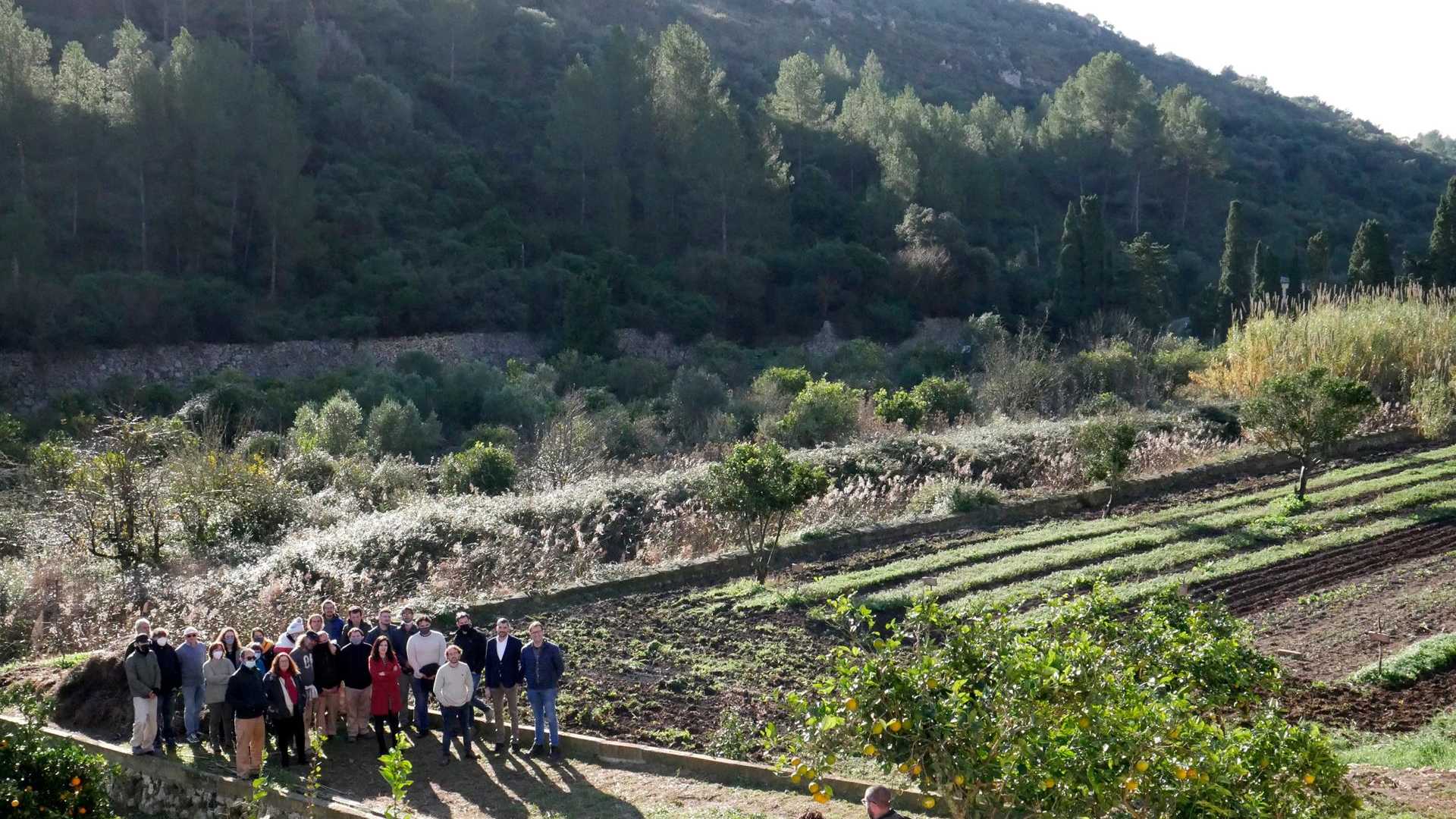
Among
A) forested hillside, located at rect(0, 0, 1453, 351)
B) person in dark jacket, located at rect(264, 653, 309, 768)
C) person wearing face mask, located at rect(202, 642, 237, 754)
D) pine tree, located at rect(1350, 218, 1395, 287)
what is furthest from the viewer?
forested hillside, located at rect(0, 0, 1453, 351)

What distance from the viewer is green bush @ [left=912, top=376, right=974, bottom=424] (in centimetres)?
2983

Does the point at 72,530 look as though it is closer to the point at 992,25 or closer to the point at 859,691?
the point at 859,691

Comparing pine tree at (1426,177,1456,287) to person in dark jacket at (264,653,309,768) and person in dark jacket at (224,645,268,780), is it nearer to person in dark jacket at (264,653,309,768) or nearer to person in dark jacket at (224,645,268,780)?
person in dark jacket at (264,653,309,768)

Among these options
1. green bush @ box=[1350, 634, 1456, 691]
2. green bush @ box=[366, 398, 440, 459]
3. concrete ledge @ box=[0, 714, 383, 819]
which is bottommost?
green bush @ box=[366, 398, 440, 459]

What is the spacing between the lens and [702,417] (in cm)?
3331

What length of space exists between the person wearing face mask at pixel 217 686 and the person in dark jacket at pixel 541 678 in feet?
8.93

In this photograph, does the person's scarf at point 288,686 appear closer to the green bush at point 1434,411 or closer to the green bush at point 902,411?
the green bush at point 902,411

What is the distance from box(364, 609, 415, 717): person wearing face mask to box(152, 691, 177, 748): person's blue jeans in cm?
193

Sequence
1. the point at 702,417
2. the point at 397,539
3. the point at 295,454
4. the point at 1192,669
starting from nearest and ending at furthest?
the point at 1192,669
the point at 397,539
the point at 295,454
the point at 702,417

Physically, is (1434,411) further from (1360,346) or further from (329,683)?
(329,683)

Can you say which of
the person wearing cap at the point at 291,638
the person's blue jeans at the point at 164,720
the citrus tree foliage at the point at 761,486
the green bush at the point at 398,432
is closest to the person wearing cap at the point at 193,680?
the person's blue jeans at the point at 164,720

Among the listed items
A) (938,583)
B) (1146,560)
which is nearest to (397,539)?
(938,583)

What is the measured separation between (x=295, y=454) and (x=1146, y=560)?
1686 centimetres

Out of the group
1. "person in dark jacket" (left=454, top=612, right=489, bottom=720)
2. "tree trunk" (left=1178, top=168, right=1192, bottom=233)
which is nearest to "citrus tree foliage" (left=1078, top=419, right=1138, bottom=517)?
"person in dark jacket" (left=454, top=612, right=489, bottom=720)
